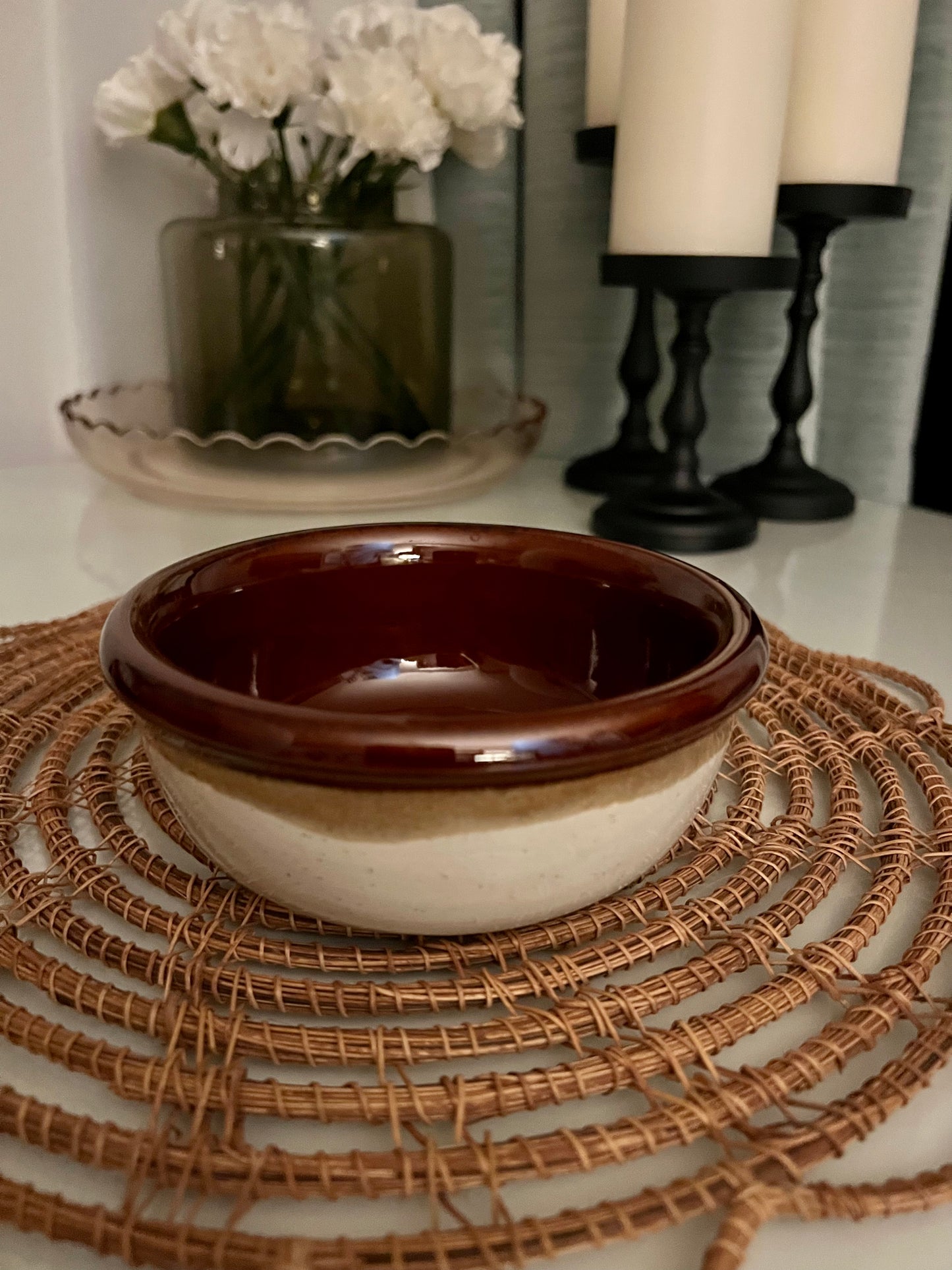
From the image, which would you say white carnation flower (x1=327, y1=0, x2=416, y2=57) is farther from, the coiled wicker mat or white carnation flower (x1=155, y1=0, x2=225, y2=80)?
the coiled wicker mat

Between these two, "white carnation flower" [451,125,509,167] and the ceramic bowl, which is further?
"white carnation flower" [451,125,509,167]

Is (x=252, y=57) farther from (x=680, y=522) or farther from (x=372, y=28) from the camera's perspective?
(x=680, y=522)

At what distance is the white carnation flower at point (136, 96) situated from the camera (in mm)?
846

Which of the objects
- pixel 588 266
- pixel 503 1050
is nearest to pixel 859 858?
pixel 503 1050

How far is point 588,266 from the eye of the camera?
106 cm

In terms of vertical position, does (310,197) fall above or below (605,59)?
below

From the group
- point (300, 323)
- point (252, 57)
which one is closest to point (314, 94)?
point (252, 57)

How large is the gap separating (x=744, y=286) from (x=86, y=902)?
59 cm

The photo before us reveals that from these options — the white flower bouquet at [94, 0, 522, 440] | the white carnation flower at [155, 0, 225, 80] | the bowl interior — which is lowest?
the bowl interior

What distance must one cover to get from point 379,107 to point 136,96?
0.69ft

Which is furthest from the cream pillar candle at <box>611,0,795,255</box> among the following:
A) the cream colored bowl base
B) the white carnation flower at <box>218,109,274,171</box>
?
the cream colored bowl base

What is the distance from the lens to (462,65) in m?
0.84

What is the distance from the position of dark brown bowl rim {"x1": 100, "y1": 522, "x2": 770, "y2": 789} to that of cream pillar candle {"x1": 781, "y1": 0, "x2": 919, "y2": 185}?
0.64 m

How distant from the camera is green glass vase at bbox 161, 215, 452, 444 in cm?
88
